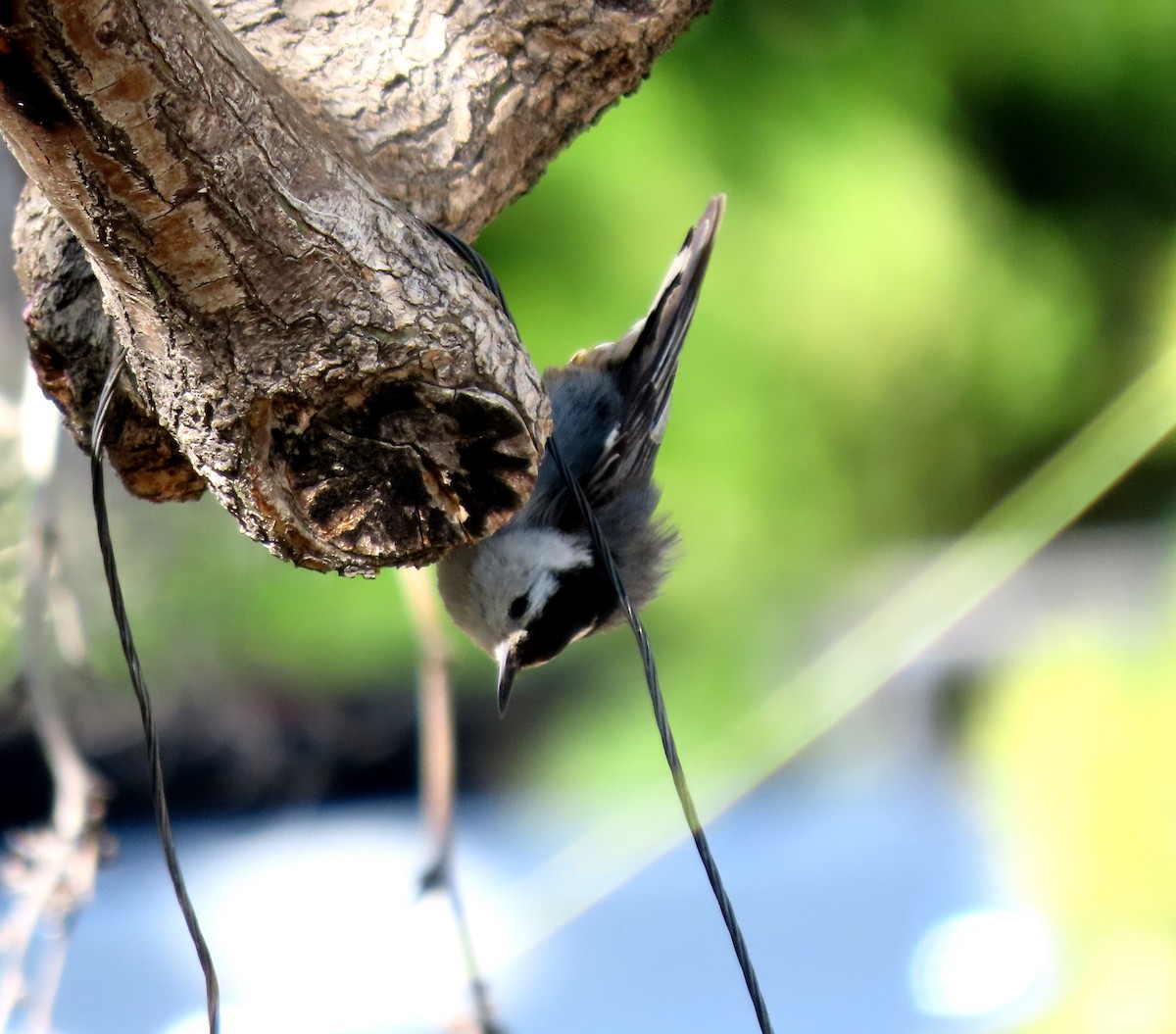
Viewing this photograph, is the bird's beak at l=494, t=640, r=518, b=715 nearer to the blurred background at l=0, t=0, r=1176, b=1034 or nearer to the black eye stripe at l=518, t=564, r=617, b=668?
the black eye stripe at l=518, t=564, r=617, b=668

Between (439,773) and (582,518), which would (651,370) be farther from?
(439,773)

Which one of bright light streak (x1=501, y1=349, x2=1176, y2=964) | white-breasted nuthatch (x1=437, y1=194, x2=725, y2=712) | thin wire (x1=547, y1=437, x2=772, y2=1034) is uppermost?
bright light streak (x1=501, y1=349, x2=1176, y2=964)

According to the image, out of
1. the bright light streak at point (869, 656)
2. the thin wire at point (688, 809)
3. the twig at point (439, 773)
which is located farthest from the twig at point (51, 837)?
the bright light streak at point (869, 656)

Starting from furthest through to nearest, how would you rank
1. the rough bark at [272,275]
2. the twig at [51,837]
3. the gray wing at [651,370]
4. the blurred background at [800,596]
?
the blurred background at [800,596]
the twig at [51,837]
the gray wing at [651,370]
the rough bark at [272,275]

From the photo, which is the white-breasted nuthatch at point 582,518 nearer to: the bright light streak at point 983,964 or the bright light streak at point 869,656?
the bright light streak at point 869,656

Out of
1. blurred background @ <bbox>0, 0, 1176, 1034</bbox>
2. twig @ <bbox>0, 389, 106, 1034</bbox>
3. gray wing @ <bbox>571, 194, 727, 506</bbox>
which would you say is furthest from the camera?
blurred background @ <bbox>0, 0, 1176, 1034</bbox>

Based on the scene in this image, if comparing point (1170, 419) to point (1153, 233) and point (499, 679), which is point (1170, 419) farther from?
point (499, 679)

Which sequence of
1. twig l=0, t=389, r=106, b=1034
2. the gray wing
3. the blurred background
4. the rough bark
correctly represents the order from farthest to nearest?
1. the blurred background
2. twig l=0, t=389, r=106, b=1034
3. the gray wing
4. the rough bark

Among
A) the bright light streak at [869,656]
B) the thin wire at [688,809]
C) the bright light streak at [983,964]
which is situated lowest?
the thin wire at [688,809]

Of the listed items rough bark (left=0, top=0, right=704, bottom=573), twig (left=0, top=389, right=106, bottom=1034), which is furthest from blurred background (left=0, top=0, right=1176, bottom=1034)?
rough bark (left=0, top=0, right=704, bottom=573)
